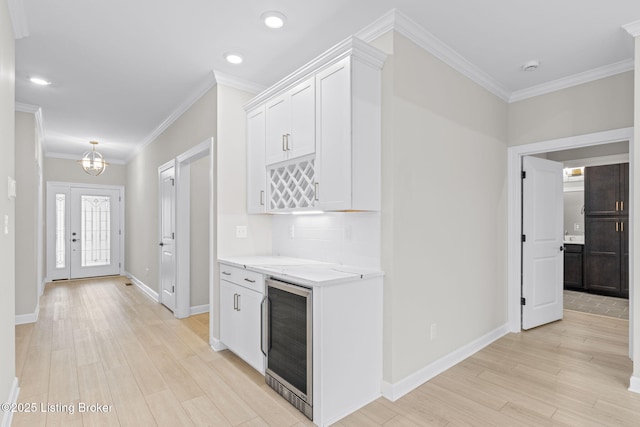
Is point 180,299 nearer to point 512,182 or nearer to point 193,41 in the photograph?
point 193,41

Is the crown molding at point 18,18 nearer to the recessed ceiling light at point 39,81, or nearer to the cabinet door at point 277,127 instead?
the recessed ceiling light at point 39,81

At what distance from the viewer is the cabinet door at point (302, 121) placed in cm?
257

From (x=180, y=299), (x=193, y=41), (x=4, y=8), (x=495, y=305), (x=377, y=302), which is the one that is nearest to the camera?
(x=4, y=8)

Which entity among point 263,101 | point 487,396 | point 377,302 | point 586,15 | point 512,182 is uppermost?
point 586,15

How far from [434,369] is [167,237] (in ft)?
12.7

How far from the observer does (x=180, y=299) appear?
4379 millimetres

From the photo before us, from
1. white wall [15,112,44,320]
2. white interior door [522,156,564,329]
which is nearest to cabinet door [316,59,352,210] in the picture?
white interior door [522,156,564,329]

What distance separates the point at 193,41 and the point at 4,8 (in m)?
1.14

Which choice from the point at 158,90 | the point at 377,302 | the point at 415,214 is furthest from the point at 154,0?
the point at 377,302

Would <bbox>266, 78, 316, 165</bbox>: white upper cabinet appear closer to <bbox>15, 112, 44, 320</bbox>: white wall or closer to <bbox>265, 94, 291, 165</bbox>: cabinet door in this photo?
<bbox>265, 94, 291, 165</bbox>: cabinet door

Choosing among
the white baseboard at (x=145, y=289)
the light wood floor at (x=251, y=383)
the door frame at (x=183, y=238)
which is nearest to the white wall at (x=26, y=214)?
the light wood floor at (x=251, y=383)

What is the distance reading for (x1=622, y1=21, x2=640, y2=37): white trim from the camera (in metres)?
2.44

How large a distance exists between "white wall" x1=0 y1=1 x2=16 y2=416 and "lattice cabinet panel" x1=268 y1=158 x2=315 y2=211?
179 cm

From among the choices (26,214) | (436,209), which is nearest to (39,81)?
(26,214)
